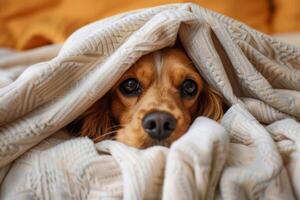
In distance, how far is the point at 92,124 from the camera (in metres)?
1.31

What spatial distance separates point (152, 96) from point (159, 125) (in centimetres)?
16

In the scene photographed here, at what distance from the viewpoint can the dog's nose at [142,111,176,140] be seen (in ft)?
3.81

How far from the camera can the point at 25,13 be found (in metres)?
2.34

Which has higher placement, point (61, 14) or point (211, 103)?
point (61, 14)

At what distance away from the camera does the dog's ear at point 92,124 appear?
4.29 ft

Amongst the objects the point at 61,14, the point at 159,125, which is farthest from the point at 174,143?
the point at 61,14

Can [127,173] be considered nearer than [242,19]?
Yes

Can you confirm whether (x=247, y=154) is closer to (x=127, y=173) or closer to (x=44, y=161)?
(x=127, y=173)

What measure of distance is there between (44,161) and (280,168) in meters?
0.49

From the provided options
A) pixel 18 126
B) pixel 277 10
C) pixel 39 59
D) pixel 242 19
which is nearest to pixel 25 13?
pixel 39 59

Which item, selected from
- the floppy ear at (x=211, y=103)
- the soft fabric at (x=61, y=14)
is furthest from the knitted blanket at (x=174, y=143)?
the soft fabric at (x=61, y=14)

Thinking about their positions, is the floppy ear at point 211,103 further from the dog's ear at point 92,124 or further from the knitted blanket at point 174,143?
the dog's ear at point 92,124

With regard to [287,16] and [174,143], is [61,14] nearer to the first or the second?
[287,16]

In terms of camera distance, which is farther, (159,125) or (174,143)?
(159,125)
